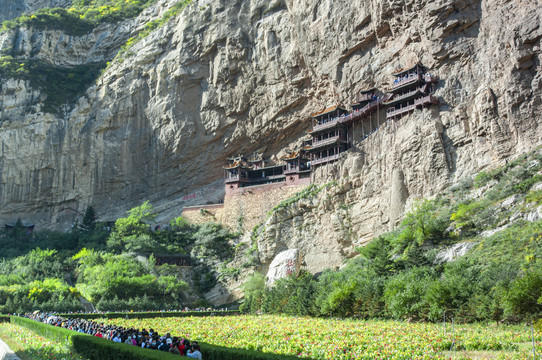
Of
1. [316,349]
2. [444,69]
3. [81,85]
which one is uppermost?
[81,85]

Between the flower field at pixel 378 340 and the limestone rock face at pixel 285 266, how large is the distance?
14.5 metres

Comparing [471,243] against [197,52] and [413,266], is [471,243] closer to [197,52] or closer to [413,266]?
[413,266]

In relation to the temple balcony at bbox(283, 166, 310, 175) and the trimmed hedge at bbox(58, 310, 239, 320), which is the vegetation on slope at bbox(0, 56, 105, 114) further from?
the trimmed hedge at bbox(58, 310, 239, 320)

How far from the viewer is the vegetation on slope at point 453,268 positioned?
21.4m

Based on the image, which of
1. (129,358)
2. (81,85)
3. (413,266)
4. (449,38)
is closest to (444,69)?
(449,38)

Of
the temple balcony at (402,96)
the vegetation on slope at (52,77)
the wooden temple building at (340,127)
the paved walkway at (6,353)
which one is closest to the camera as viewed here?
the paved walkway at (6,353)

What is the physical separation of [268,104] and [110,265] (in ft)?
78.9

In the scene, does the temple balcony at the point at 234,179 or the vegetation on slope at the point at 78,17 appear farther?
the vegetation on slope at the point at 78,17

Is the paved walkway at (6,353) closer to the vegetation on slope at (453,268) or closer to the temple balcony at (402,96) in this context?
the vegetation on slope at (453,268)

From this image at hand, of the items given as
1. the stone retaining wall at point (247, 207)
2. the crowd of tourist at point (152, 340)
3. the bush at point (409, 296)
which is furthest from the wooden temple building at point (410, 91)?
the crowd of tourist at point (152, 340)

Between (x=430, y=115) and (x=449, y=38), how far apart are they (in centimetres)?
700

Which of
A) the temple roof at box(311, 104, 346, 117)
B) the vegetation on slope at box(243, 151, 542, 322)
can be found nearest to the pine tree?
the vegetation on slope at box(243, 151, 542, 322)

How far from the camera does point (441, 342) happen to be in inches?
673

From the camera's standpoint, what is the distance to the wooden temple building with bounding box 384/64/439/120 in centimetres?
4112
